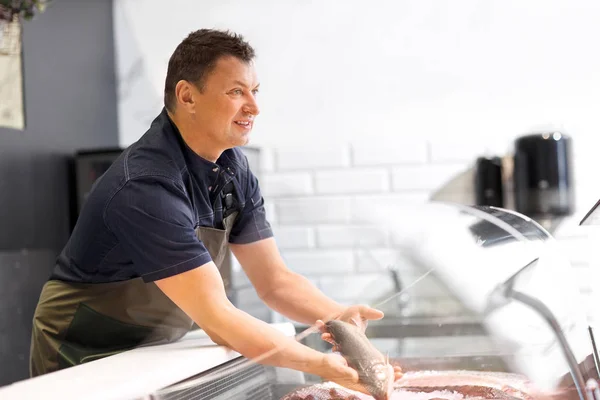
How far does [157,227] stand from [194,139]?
21 cm

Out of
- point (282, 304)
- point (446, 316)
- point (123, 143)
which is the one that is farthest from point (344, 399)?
point (123, 143)

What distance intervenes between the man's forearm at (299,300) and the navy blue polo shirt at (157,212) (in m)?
0.11

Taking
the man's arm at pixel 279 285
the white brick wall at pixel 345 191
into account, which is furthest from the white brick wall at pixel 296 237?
the man's arm at pixel 279 285

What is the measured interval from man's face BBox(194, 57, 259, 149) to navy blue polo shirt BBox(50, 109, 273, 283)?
2.9 inches

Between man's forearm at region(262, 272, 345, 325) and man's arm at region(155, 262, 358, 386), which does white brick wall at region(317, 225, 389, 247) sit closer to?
man's forearm at region(262, 272, 345, 325)

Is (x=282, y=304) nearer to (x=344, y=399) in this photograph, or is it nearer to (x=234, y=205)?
(x=234, y=205)

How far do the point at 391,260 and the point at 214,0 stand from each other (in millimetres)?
2319

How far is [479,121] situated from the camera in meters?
2.94

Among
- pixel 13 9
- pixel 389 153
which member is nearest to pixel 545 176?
pixel 389 153

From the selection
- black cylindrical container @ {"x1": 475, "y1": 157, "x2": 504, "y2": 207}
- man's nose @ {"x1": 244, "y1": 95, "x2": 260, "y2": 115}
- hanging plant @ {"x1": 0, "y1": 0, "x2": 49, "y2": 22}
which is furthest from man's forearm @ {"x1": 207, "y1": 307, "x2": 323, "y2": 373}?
black cylindrical container @ {"x1": 475, "y1": 157, "x2": 504, "y2": 207}

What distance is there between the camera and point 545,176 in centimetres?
264

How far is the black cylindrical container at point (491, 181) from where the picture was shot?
2.83 meters

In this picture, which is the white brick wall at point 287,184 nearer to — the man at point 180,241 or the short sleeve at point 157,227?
the man at point 180,241

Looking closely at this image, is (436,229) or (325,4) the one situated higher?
(325,4)
